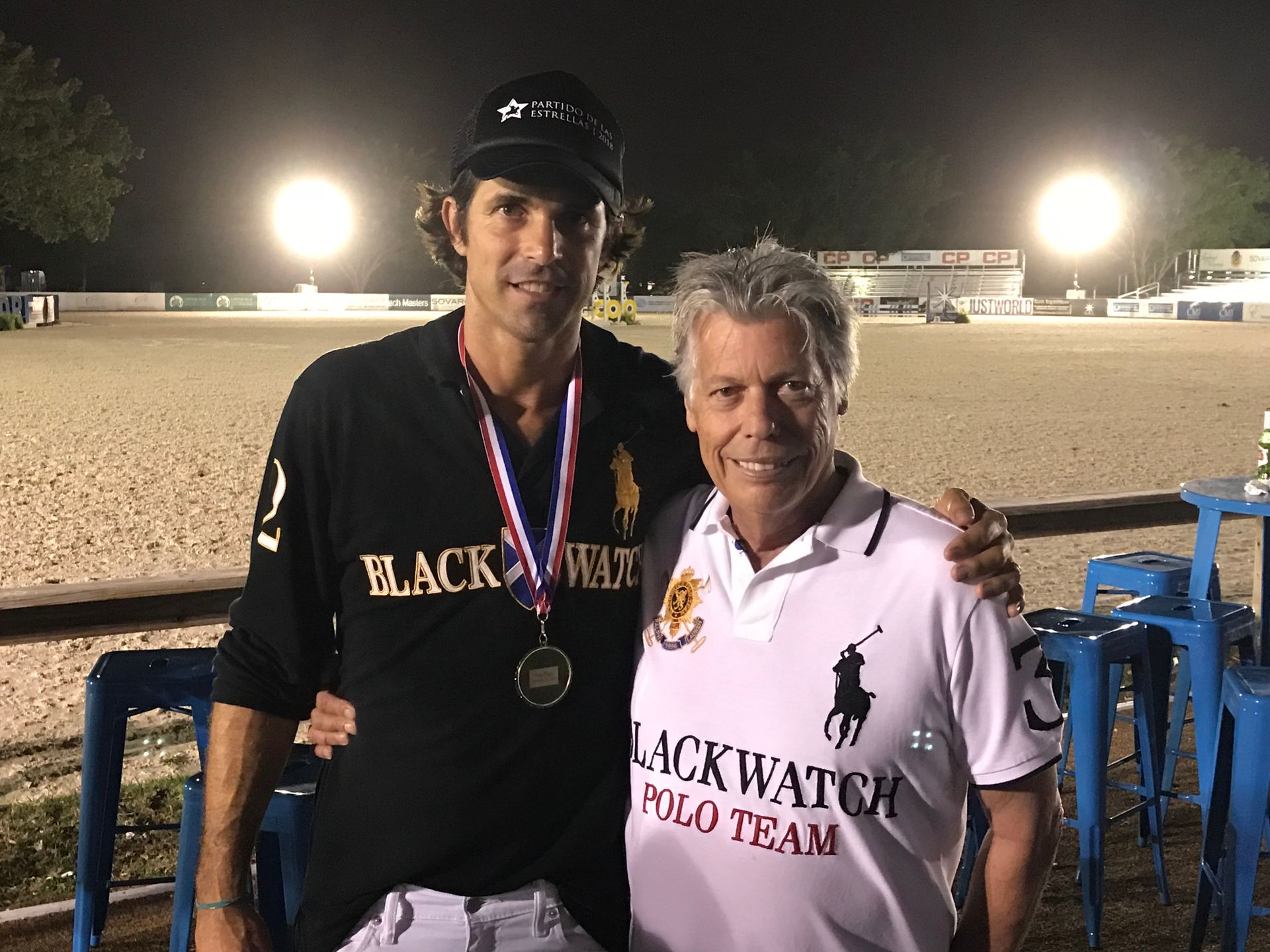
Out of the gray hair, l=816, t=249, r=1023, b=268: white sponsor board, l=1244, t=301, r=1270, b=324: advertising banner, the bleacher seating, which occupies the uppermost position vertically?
l=816, t=249, r=1023, b=268: white sponsor board

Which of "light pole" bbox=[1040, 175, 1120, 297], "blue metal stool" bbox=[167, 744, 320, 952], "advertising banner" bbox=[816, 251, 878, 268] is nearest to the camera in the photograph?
"blue metal stool" bbox=[167, 744, 320, 952]

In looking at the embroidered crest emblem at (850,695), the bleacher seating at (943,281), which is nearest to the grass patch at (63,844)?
the embroidered crest emblem at (850,695)

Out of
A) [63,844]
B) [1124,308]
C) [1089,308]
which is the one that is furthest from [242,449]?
[1089,308]

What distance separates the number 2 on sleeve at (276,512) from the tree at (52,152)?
49902 millimetres

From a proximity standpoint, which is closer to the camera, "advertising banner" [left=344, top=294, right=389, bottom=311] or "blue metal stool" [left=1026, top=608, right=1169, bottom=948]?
"blue metal stool" [left=1026, top=608, right=1169, bottom=948]

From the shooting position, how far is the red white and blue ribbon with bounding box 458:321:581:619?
186 cm

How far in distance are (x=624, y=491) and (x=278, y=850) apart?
1165 millimetres

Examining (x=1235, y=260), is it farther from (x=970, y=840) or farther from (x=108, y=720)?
(x=108, y=720)

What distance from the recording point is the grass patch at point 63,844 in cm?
350

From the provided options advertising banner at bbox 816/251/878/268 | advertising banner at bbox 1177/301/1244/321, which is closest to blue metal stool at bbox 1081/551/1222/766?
advertising banner at bbox 1177/301/1244/321

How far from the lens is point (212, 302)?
52375mm

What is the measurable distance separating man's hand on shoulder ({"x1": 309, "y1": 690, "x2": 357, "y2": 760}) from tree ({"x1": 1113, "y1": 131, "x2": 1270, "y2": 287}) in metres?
77.6

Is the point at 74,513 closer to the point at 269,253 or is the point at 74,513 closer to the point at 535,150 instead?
the point at 535,150

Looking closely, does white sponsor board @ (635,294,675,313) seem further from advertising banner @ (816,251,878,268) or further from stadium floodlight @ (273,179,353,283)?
stadium floodlight @ (273,179,353,283)
